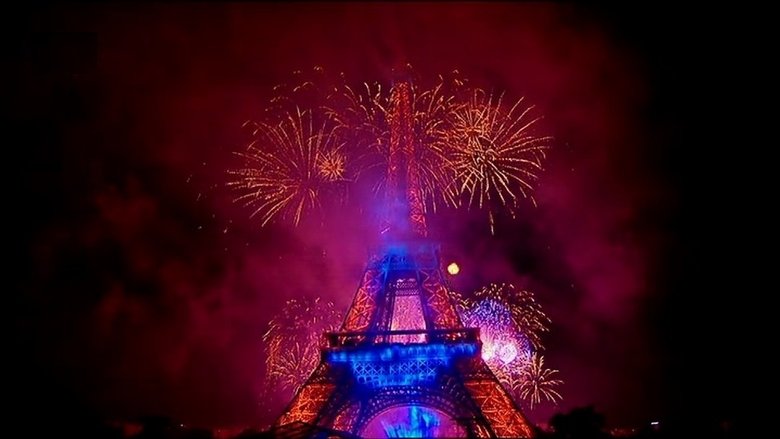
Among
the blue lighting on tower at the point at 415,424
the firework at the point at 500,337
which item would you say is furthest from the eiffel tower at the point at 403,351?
the blue lighting on tower at the point at 415,424

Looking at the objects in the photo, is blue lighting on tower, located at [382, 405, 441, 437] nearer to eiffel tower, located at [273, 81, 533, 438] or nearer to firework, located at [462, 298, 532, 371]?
eiffel tower, located at [273, 81, 533, 438]

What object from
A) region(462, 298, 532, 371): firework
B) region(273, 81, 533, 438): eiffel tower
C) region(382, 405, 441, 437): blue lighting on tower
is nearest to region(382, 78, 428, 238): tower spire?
region(273, 81, 533, 438): eiffel tower

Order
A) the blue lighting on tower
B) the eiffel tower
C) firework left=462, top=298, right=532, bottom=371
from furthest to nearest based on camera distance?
the blue lighting on tower → firework left=462, top=298, right=532, bottom=371 → the eiffel tower

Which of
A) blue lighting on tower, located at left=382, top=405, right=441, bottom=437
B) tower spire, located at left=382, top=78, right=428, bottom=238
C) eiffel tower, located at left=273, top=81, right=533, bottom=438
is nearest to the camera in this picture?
eiffel tower, located at left=273, top=81, right=533, bottom=438

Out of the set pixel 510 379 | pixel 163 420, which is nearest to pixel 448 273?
pixel 510 379

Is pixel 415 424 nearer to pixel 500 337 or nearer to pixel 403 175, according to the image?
pixel 500 337

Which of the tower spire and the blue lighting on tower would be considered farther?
the blue lighting on tower

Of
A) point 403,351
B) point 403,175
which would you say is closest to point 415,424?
point 403,351
